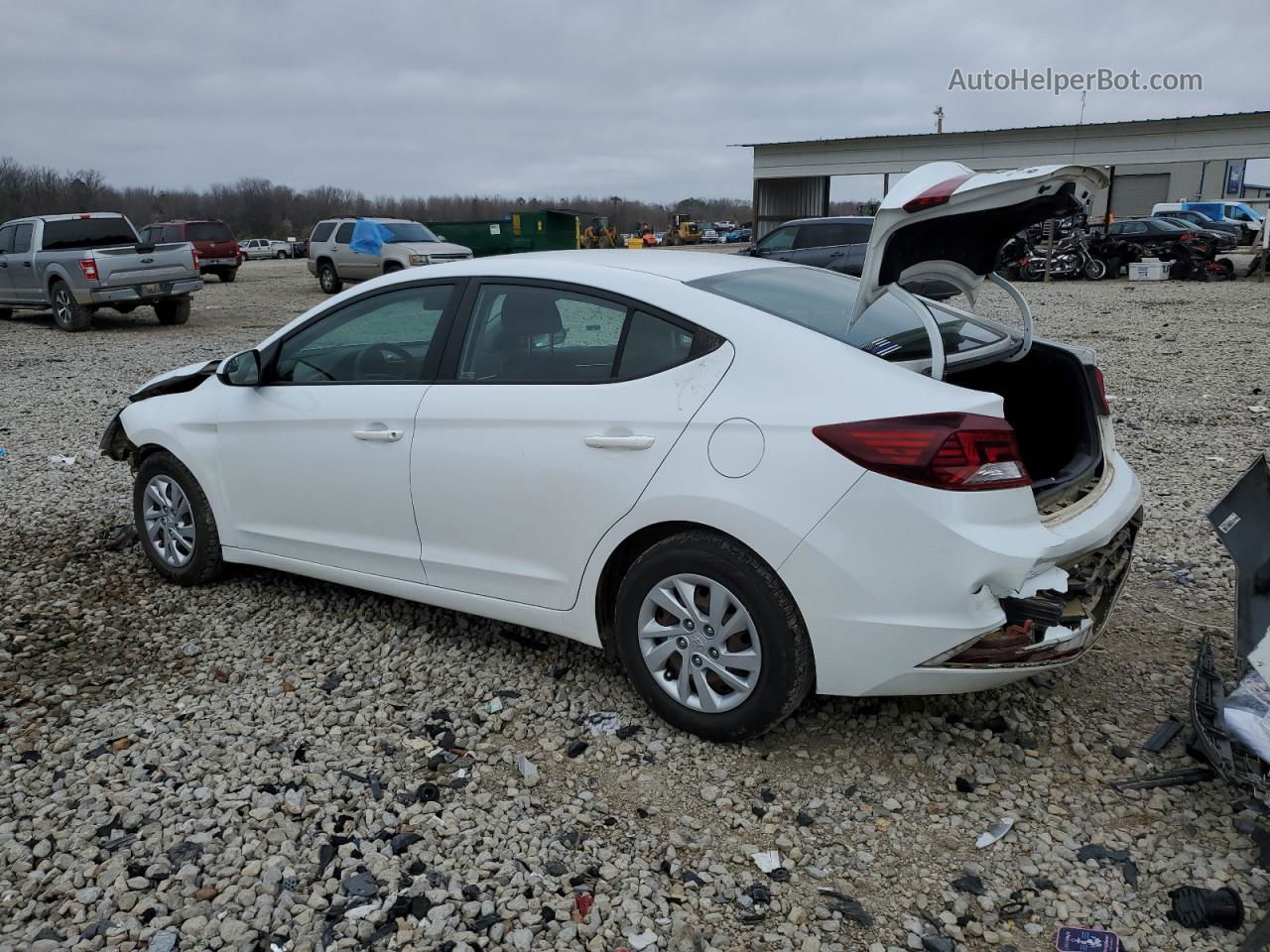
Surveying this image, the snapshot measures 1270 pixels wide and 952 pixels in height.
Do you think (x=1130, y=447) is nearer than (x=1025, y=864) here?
No

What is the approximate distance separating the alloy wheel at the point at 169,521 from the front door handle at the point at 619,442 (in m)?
2.44

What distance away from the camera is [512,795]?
10.2 ft

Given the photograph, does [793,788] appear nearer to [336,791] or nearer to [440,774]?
[440,774]

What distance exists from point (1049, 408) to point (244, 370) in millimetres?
3380

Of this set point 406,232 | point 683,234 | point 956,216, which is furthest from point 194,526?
point 683,234

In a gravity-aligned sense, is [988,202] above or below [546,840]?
above

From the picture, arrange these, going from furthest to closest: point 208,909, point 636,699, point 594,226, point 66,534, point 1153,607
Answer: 1. point 594,226
2. point 66,534
3. point 1153,607
4. point 636,699
5. point 208,909

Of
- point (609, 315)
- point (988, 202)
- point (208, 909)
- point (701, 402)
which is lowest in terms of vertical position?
point (208, 909)

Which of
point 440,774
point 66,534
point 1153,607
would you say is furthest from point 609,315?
point 66,534

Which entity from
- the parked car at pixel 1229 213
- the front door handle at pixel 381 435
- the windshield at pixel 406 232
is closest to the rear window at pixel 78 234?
the windshield at pixel 406 232

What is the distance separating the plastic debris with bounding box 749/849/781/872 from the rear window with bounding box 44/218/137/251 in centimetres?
1720

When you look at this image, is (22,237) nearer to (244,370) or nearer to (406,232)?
(406,232)

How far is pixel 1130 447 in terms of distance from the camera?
707 cm

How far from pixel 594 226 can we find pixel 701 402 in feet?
122
